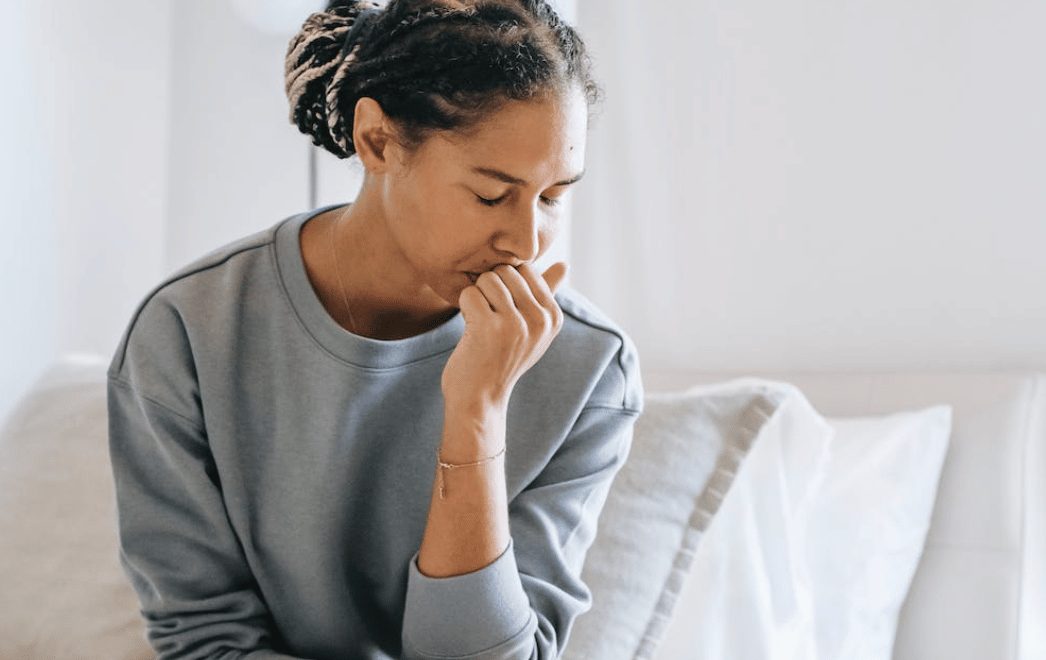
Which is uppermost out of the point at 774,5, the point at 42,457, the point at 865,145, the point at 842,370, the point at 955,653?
the point at 774,5

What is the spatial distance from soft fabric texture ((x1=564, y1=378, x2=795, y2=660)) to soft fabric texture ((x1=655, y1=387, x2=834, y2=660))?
0.05 ft

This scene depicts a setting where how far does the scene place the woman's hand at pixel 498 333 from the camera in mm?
1024

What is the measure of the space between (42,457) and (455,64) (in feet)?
3.11

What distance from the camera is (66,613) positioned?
4.66ft

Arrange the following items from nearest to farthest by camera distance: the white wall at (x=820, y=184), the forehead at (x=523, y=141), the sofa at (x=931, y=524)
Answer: the forehead at (x=523, y=141)
the sofa at (x=931, y=524)
the white wall at (x=820, y=184)

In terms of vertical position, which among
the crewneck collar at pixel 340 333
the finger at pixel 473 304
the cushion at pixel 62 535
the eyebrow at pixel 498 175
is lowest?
the cushion at pixel 62 535

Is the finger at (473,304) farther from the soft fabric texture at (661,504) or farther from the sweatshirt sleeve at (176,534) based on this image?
the soft fabric texture at (661,504)

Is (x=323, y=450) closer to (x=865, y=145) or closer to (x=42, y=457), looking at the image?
(x=42, y=457)

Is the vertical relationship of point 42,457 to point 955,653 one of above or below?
above

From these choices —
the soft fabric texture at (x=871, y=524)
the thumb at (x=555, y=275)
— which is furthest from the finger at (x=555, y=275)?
the soft fabric texture at (x=871, y=524)

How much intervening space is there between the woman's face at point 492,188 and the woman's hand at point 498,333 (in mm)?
22

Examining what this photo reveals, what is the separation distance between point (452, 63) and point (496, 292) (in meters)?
0.19

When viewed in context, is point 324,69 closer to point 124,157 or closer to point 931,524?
point 931,524

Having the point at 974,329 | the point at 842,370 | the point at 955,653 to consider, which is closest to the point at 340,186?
the point at 842,370
